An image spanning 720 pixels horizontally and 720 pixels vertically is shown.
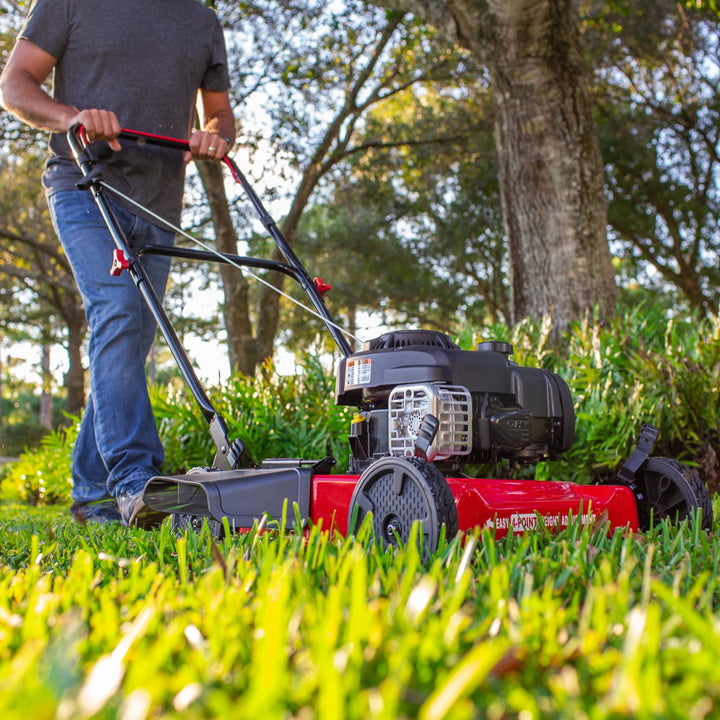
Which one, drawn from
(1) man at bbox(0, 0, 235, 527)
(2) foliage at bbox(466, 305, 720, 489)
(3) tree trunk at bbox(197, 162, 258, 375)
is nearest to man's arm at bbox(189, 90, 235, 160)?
(1) man at bbox(0, 0, 235, 527)

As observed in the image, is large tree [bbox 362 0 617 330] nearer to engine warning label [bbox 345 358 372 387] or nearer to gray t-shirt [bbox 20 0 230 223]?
gray t-shirt [bbox 20 0 230 223]

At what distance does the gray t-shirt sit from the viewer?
3.02 metres

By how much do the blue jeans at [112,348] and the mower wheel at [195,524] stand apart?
0.23m

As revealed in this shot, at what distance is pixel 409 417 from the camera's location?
6.41 ft

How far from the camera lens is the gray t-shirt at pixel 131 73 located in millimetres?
3018

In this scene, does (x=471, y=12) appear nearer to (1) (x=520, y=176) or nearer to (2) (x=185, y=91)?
(1) (x=520, y=176)

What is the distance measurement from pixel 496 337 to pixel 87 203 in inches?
78.5

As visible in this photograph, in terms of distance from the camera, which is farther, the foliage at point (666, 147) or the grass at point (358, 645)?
the foliage at point (666, 147)

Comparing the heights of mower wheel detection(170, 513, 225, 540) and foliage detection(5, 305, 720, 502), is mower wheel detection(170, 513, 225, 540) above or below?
below

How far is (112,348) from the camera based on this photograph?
9.13 feet

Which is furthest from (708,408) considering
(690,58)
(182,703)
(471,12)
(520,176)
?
(690,58)

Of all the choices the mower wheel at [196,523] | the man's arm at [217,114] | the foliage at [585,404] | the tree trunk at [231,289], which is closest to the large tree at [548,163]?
the foliage at [585,404]

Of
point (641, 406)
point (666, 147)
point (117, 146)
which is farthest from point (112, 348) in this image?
point (666, 147)

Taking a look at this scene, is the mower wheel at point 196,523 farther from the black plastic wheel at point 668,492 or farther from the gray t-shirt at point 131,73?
the gray t-shirt at point 131,73
